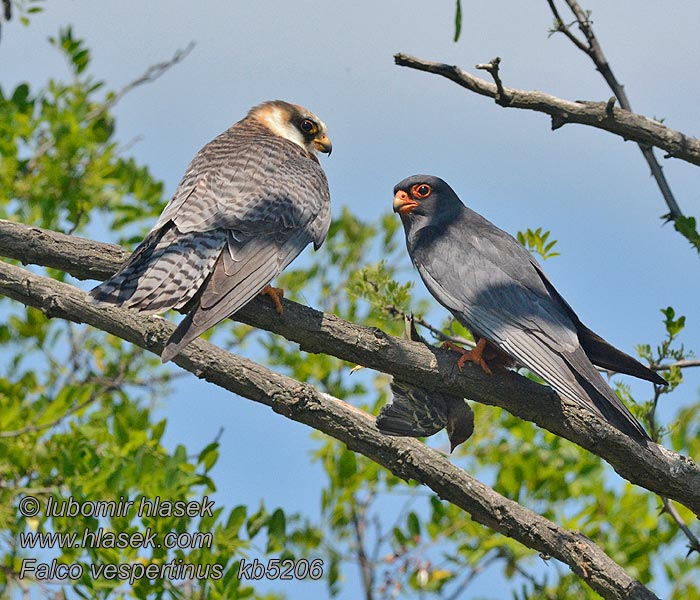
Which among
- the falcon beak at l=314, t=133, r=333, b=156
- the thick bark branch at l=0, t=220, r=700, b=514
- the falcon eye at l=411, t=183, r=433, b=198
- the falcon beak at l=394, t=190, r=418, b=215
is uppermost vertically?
the falcon beak at l=314, t=133, r=333, b=156

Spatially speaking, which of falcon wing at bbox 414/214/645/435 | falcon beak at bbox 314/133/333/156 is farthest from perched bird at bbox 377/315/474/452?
falcon beak at bbox 314/133/333/156

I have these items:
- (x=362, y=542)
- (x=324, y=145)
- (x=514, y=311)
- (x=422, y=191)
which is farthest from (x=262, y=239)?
(x=362, y=542)

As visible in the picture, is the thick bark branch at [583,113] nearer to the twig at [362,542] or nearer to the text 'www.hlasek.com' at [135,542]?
the text 'www.hlasek.com' at [135,542]

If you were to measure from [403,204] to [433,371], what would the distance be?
1.49 m

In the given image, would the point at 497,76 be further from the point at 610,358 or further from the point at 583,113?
the point at 610,358

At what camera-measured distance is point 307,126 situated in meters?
5.91

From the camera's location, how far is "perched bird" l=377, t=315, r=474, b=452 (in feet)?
12.8

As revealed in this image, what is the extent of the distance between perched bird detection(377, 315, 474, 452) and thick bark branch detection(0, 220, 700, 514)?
16cm

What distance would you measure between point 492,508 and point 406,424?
48cm

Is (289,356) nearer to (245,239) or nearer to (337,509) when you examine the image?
(337,509)

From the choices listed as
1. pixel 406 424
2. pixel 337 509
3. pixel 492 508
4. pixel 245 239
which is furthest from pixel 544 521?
pixel 337 509

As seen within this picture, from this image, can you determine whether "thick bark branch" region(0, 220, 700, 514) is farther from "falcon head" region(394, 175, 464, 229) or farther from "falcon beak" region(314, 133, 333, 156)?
"falcon beak" region(314, 133, 333, 156)

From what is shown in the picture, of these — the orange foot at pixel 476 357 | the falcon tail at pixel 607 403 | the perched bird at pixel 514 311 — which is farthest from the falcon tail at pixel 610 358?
the orange foot at pixel 476 357

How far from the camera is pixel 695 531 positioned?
6.37 m
